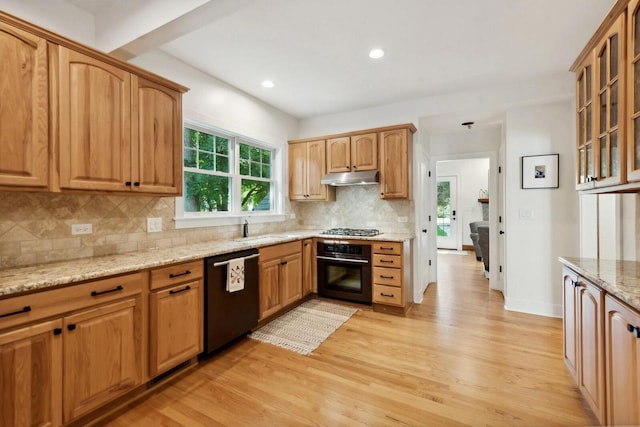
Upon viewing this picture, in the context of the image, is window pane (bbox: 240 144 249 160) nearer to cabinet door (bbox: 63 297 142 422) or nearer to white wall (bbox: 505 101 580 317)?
cabinet door (bbox: 63 297 142 422)

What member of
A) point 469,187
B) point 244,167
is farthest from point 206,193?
point 469,187

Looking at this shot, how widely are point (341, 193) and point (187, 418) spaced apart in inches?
129

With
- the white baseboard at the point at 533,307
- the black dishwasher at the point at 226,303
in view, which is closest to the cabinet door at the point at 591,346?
the white baseboard at the point at 533,307

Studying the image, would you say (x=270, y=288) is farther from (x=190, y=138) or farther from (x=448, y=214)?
(x=448, y=214)

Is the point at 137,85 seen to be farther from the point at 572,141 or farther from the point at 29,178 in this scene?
the point at 572,141

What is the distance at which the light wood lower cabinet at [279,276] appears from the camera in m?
2.97

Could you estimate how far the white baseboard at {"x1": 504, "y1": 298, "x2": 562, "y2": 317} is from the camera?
3.27 metres

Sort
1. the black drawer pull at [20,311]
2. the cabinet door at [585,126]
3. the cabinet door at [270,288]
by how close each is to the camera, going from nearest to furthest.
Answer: the black drawer pull at [20,311] → the cabinet door at [585,126] → the cabinet door at [270,288]

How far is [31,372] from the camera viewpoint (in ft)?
4.62

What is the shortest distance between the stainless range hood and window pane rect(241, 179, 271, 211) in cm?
84

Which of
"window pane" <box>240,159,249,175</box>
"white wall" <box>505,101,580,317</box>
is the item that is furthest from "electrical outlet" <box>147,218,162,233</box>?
"white wall" <box>505,101,580,317</box>

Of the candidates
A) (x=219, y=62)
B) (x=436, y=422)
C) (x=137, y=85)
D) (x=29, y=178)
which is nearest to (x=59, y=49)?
(x=137, y=85)

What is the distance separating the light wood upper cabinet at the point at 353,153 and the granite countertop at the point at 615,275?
2328mm

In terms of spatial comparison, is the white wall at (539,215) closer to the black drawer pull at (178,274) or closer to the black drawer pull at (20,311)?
the black drawer pull at (178,274)
